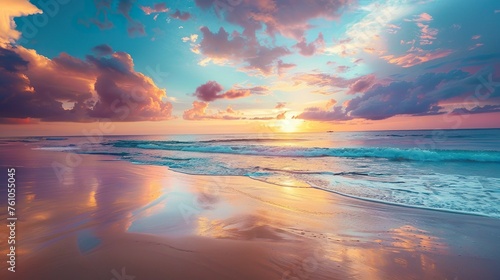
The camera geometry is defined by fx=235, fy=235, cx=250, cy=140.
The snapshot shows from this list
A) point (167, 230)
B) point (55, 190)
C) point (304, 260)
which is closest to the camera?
point (304, 260)

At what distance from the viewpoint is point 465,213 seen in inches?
228

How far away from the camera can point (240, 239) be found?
4203 millimetres

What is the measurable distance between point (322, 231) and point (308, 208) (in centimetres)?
157

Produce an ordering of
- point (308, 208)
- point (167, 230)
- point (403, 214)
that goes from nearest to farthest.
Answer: point (167, 230), point (403, 214), point (308, 208)

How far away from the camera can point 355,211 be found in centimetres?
592

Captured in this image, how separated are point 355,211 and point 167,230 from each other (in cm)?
447

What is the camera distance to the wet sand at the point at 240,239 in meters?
3.19

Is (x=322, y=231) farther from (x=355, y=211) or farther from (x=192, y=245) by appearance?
(x=192, y=245)

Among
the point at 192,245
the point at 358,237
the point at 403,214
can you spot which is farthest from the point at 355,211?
the point at 192,245

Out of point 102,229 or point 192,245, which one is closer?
point 192,245

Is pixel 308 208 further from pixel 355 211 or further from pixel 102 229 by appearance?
pixel 102 229

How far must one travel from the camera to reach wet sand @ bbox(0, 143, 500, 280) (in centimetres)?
319

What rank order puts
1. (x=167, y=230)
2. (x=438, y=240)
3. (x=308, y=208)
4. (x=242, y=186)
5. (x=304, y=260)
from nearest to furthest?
(x=304, y=260), (x=438, y=240), (x=167, y=230), (x=308, y=208), (x=242, y=186)

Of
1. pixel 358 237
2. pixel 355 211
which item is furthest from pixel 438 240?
pixel 355 211
